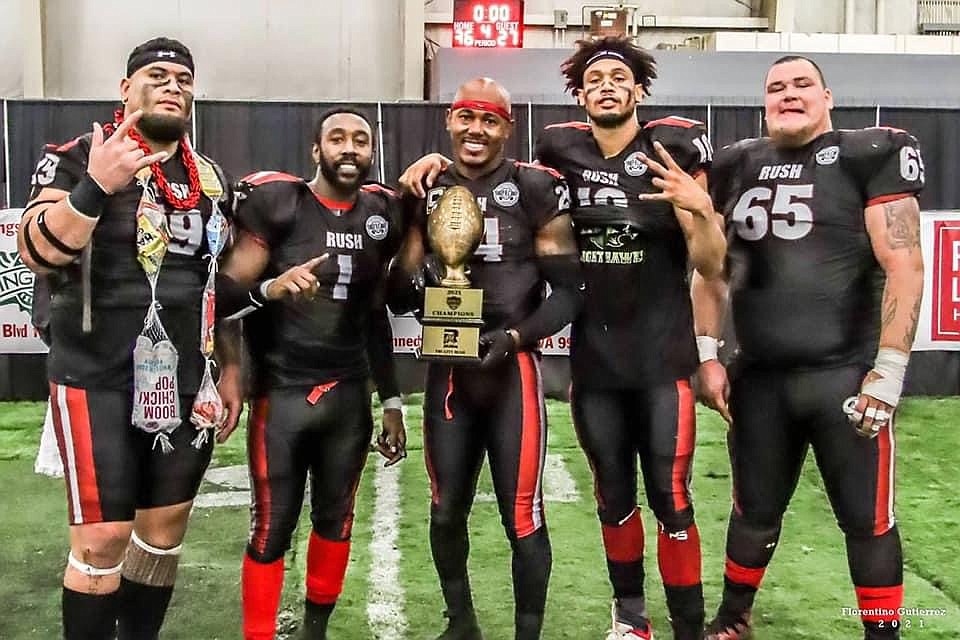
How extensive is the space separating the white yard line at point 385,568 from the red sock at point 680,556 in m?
1.04

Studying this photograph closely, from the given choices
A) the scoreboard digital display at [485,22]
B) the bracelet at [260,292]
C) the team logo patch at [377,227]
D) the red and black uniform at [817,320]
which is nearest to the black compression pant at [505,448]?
the team logo patch at [377,227]

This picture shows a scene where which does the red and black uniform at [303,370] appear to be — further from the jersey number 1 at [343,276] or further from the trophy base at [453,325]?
the trophy base at [453,325]

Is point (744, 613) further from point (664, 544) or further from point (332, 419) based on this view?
point (332, 419)

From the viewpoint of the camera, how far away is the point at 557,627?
3.68 m

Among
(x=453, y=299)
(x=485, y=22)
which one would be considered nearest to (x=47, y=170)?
(x=453, y=299)

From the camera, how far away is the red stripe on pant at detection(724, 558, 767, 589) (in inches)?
132

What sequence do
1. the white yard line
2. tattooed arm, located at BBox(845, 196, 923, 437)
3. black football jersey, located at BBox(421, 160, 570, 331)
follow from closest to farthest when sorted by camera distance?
tattooed arm, located at BBox(845, 196, 923, 437)
black football jersey, located at BBox(421, 160, 570, 331)
the white yard line

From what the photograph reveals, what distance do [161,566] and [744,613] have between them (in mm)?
1963

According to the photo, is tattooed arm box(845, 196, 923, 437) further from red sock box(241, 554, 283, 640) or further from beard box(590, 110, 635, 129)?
red sock box(241, 554, 283, 640)

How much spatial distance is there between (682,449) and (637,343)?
37cm

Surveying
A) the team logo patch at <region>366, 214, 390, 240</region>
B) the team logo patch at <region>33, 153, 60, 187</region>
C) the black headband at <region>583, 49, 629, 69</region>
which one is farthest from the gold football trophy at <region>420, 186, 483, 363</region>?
the team logo patch at <region>33, 153, 60, 187</region>

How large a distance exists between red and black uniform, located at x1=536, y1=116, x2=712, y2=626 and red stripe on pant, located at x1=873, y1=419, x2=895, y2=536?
56 cm

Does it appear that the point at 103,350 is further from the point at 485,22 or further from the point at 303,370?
the point at 485,22

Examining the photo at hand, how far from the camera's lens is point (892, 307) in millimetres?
2965
